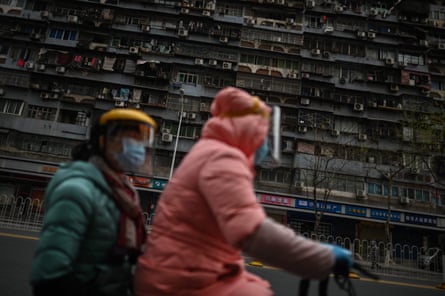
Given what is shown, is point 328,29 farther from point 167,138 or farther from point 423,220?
point 423,220

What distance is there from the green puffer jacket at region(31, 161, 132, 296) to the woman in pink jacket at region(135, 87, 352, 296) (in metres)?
0.15

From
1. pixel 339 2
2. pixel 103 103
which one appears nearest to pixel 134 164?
pixel 103 103

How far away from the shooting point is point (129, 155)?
64.7 inches

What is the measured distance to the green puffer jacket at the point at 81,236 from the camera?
1.21m

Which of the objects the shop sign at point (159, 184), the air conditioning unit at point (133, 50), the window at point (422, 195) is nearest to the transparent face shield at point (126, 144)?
the shop sign at point (159, 184)

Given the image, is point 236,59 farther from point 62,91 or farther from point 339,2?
point 62,91

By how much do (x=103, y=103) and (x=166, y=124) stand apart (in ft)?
15.9

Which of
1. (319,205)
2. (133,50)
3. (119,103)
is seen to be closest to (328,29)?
(319,205)

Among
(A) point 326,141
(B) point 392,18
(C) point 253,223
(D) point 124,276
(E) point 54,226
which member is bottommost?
(D) point 124,276

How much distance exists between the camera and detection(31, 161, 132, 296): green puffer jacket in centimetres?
121

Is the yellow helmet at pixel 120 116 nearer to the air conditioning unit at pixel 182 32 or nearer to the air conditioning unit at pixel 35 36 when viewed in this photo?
the air conditioning unit at pixel 182 32

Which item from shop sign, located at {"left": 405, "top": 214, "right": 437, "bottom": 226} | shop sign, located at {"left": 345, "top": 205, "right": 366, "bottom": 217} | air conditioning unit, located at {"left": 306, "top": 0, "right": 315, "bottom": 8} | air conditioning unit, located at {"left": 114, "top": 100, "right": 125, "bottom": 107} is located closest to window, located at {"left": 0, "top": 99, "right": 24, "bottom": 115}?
air conditioning unit, located at {"left": 114, "top": 100, "right": 125, "bottom": 107}

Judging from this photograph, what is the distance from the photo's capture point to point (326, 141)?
22.0 meters

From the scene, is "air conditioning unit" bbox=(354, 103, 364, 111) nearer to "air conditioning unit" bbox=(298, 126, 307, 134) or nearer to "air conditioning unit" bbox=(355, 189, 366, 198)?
"air conditioning unit" bbox=(298, 126, 307, 134)
